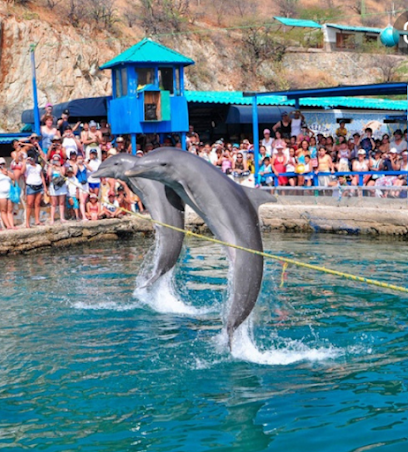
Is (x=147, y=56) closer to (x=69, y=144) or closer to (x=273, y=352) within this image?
(x=69, y=144)

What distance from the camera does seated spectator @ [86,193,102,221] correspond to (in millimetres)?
17531

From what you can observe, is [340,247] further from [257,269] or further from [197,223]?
[257,269]

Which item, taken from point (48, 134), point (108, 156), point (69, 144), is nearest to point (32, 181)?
point (69, 144)

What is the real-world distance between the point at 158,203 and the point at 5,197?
6.12 m

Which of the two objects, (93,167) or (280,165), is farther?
(280,165)

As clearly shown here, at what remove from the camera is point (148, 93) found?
20656mm

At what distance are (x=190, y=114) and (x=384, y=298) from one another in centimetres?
1697

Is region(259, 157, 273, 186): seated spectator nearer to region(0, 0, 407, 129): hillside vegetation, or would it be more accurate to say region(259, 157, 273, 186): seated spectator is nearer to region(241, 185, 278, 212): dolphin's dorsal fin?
region(241, 185, 278, 212): dolphin's dorsal fin

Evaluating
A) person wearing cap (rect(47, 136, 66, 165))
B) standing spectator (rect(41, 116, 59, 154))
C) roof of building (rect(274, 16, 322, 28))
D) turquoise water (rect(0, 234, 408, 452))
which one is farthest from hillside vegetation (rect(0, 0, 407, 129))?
turquoise water (rect(0, 234, 408, 452))

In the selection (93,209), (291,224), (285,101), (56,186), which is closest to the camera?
(56,186)

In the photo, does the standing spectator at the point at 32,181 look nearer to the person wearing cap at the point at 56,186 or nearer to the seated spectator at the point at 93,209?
the person wearing cap at the point at 56,186

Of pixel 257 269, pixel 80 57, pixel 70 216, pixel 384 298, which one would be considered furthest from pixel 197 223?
pixel 80 57

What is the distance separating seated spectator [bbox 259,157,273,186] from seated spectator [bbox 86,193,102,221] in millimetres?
4382

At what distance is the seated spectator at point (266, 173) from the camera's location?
1909 cm
